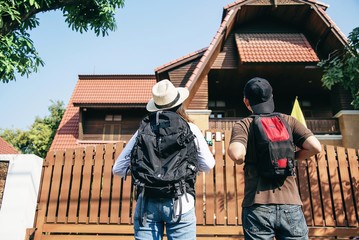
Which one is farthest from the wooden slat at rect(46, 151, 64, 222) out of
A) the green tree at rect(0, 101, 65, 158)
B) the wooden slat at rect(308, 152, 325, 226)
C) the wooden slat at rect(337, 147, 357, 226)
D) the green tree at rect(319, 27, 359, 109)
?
the green tree at rect(0, 101, 65, 158)

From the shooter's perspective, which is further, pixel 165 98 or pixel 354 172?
pixel 354 172

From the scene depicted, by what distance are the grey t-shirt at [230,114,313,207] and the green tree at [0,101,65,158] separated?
2398 centimetres

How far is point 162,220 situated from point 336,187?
4003mm

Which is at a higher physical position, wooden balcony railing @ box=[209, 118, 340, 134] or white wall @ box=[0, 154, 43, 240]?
wooden balcony railing @ box=[209, 118, 340, 134]

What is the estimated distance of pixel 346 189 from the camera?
4.62m

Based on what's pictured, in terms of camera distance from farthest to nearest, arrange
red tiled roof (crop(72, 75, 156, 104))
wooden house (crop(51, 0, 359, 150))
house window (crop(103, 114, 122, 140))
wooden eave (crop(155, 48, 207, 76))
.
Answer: house window (crop(103, 114, 122, 140)) → red tiled roof (crop(72, 75, 156, 104)) → wooden eave (crop(155, 48, 207, 76)) → wooden house (crop(51, 0, 359, 150))

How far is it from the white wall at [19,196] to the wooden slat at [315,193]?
15.7 feet

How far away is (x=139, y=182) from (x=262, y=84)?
1.23 m

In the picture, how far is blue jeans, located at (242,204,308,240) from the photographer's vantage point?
5.80 feet

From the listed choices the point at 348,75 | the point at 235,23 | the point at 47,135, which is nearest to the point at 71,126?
the point at 47,135

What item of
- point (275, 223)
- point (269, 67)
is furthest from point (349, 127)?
point (275, 223)

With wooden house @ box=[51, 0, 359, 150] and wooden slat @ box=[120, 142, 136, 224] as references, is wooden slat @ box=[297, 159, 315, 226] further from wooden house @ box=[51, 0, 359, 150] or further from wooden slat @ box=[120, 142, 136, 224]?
wooden house @ box=[51, 0, 359, 150]

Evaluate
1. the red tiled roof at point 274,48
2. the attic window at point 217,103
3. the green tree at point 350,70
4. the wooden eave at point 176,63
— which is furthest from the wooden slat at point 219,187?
the attic window at point 217,103

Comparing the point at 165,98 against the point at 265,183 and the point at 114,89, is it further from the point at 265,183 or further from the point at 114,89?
the point at 114,89
